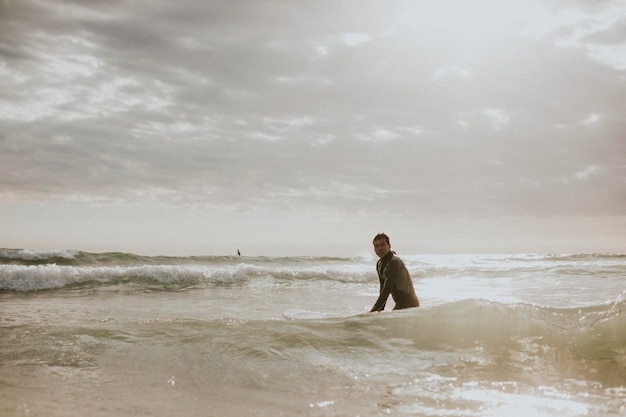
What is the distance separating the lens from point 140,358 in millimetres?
6473

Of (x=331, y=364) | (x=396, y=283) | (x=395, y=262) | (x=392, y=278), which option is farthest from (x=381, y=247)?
(x=331, y=364)

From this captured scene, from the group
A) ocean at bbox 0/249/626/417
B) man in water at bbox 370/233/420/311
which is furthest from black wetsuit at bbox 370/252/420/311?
ocean at bbox 0/249/626/417

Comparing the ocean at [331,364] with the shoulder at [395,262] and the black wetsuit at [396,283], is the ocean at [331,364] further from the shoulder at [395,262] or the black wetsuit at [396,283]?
the shoulder at [395,262]

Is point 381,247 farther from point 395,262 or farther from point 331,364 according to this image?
point 331,364

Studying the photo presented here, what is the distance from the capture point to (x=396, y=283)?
9.34m

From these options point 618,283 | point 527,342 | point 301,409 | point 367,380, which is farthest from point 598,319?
point 618,283

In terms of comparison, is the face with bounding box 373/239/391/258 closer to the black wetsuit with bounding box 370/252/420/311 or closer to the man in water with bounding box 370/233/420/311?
the man in water with bounding box 370/233/420/311

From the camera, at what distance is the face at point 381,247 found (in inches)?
364

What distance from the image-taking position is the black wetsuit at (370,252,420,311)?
30.3ft

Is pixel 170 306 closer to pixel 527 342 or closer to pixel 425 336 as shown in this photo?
pixel 425 336

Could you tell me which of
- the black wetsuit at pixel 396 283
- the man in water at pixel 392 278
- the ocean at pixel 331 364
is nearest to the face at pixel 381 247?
the man in water at pixel 392 278

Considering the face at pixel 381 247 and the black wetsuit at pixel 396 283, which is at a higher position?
the face at pixel 381 247

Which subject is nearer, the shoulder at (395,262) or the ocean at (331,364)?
the ocean at (331,364)

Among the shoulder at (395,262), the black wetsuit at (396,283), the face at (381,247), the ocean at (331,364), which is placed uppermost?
the face at (381,247)
